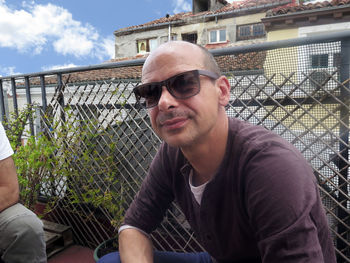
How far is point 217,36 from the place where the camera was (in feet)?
66.0

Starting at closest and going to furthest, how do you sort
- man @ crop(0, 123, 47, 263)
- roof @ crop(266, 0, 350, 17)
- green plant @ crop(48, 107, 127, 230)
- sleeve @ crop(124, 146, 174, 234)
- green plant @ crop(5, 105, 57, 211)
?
sleeve @ crop(124, 146, 174, 234) → man @ crop(0, 123, 47, 263) → green plant @ crop(48, 107, 127, 230) → green plant @ crop(5, 105, 57, 211) → roof @ crop(266, 0, 350, 17)

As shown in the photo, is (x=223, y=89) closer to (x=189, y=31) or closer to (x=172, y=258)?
(x=172, y=258)

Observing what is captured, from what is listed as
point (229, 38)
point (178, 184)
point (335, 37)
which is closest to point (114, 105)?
point (178, 184)

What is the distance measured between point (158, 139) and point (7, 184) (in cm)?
115

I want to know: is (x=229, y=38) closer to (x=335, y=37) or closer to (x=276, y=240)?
(x=335, y=37)

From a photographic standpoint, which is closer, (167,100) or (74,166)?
(167,100)

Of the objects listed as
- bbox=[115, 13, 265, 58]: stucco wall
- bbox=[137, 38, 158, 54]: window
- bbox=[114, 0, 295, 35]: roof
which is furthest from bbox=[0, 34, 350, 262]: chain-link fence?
bbox=[137, 38, 158, 54]: window

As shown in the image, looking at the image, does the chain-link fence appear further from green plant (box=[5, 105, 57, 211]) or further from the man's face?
the man's face

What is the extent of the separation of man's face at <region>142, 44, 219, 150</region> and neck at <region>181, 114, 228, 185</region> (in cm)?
2

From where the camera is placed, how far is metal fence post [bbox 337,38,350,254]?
162 cm

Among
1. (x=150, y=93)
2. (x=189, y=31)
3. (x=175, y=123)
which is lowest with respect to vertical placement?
(x=175, y=123)

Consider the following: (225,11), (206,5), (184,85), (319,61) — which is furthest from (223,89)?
(206,5)

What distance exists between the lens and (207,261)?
137 centimetres

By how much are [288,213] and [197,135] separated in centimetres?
47
